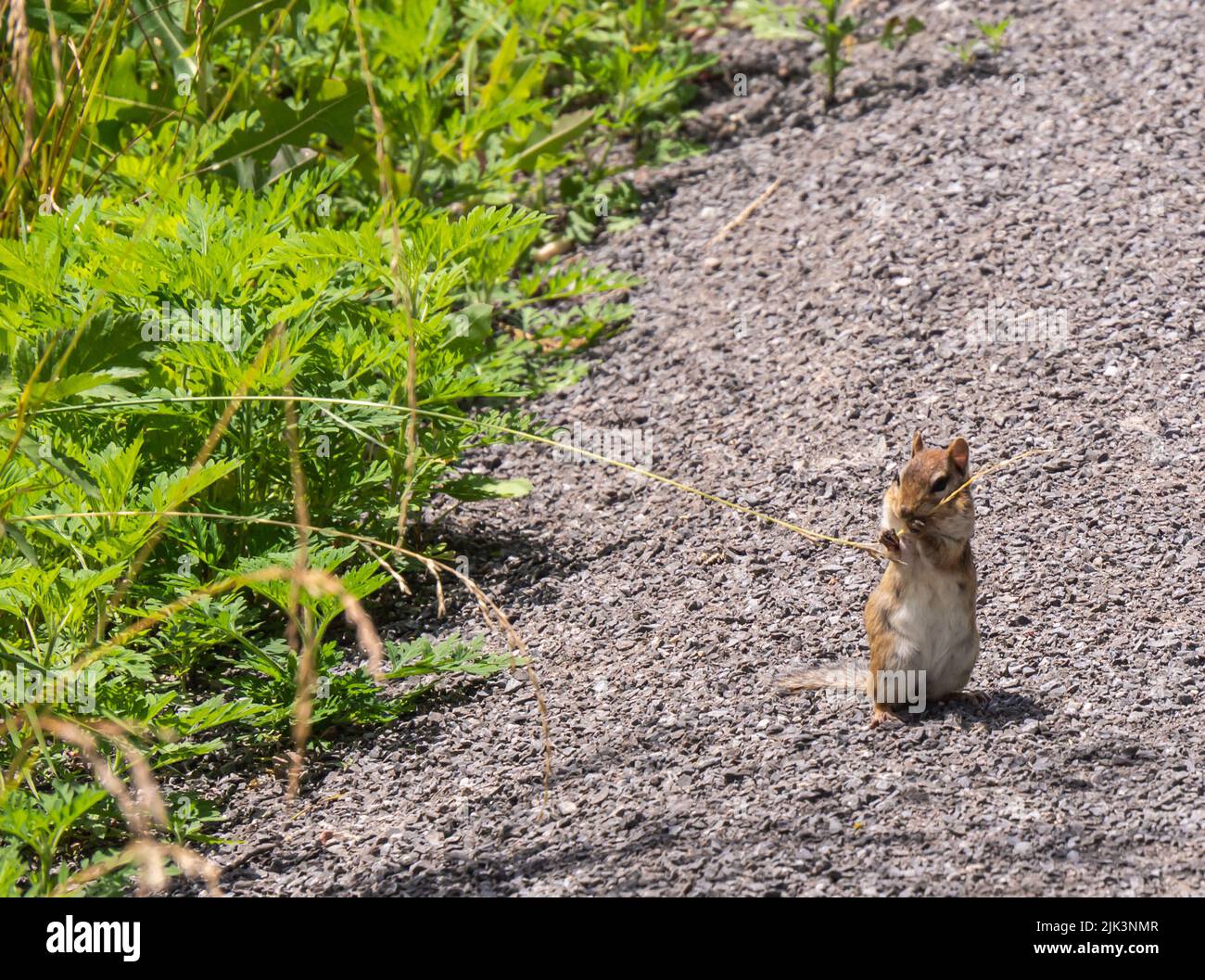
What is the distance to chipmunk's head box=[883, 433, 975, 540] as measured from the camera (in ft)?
11.2

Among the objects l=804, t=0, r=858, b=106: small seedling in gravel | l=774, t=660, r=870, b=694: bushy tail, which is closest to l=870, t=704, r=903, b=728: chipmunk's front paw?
l=774, t=660, r=870, b=694: bushy tail

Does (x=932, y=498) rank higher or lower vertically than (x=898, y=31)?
lower

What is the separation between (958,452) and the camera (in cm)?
346

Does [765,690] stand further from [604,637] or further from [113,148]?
[113,148]

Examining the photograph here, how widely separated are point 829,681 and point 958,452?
637 millimetres

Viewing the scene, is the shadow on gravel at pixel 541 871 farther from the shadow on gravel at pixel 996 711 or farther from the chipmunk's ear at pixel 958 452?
the chipmunk's ear at pixel 958 452

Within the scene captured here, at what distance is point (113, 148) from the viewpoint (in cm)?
516

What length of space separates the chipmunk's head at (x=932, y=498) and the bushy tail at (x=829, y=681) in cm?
38

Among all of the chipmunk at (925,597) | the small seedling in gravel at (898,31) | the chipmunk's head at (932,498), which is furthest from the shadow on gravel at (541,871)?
the small seedling in gravel at (898,31)

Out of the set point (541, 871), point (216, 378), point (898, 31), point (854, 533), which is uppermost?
point (898, 31)

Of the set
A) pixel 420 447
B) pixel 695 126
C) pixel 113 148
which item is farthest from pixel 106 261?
pixel 695 126

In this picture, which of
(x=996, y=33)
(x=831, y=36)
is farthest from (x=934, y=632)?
(x=996, y=33)

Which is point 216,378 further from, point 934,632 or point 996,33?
point 996,33

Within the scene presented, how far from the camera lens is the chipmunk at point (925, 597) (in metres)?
3.36
